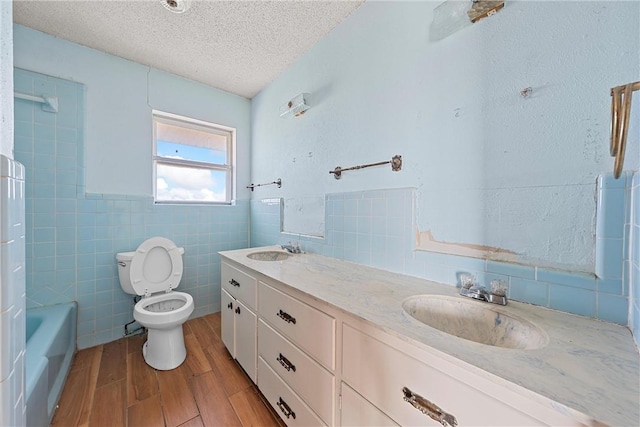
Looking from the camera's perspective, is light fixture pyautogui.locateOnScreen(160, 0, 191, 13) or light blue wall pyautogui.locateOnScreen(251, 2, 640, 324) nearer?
light blue wall pyautogui.locateOnScreen(251, 2, 640, 324)

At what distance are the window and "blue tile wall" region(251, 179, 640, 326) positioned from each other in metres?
1.19

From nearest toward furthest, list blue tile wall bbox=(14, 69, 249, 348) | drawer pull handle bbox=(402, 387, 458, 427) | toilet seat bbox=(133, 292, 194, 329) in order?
1. drawer pull handle bbox=(402, 387, 458, 427)
2. toilet seat bbox=(133, 292, 194, 329)
3. blue tile wall bbox=(14, 69, 249, 348)

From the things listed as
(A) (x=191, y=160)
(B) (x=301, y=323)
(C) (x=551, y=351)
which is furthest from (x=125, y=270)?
(C) (x=551, y=351)

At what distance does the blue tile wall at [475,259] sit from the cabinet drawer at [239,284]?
585 mm

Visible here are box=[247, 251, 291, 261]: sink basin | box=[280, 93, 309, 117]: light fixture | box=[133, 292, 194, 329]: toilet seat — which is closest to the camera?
box=[133, 292, 194, 329]: toilet seat

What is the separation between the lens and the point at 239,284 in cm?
160

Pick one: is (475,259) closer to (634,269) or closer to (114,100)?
(634,269)

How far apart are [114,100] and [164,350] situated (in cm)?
206

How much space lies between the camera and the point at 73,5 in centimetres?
152

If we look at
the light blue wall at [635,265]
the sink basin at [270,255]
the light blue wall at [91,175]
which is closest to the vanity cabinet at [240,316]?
the sink basin at [270,255]

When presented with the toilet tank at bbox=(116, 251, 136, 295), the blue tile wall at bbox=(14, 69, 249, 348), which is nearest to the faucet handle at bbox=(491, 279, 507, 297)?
the toilet tank at bbox=(116, 251, 136, 295)

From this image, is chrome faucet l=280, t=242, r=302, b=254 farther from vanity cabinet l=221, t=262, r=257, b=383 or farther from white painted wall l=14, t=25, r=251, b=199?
white painted wall l=14, t=25, r=251, b=199

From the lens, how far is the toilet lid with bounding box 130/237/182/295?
189cm

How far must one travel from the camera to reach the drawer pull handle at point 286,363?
3.64ft
